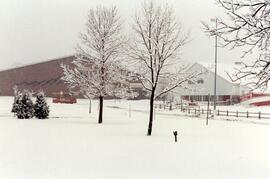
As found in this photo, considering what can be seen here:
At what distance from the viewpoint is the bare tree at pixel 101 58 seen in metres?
30.1

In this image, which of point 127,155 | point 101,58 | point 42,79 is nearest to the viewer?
point 127,155

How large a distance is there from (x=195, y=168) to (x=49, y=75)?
62.2m

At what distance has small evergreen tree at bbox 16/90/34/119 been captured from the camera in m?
34.2

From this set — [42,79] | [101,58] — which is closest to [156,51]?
[101,58]

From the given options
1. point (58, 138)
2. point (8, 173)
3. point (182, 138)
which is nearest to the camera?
point (8, 173)

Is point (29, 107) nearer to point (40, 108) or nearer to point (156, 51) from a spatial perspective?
point (40, 108)

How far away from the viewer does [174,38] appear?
78.3 ft

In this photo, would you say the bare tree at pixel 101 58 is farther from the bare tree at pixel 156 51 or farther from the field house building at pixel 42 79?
the field house building at pixel 42 79

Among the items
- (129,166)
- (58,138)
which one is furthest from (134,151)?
(58,138)

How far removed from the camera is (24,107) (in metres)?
34.3

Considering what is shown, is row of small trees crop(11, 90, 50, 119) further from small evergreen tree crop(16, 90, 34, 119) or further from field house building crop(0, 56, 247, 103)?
field house building crop(0, 56, 247, 103)

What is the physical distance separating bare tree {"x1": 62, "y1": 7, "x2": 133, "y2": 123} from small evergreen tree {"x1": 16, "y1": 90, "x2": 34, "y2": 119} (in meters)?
5.01

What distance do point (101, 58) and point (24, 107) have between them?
836 centimetres

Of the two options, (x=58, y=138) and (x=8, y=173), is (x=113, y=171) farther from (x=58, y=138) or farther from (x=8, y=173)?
(x=58, y=138)
